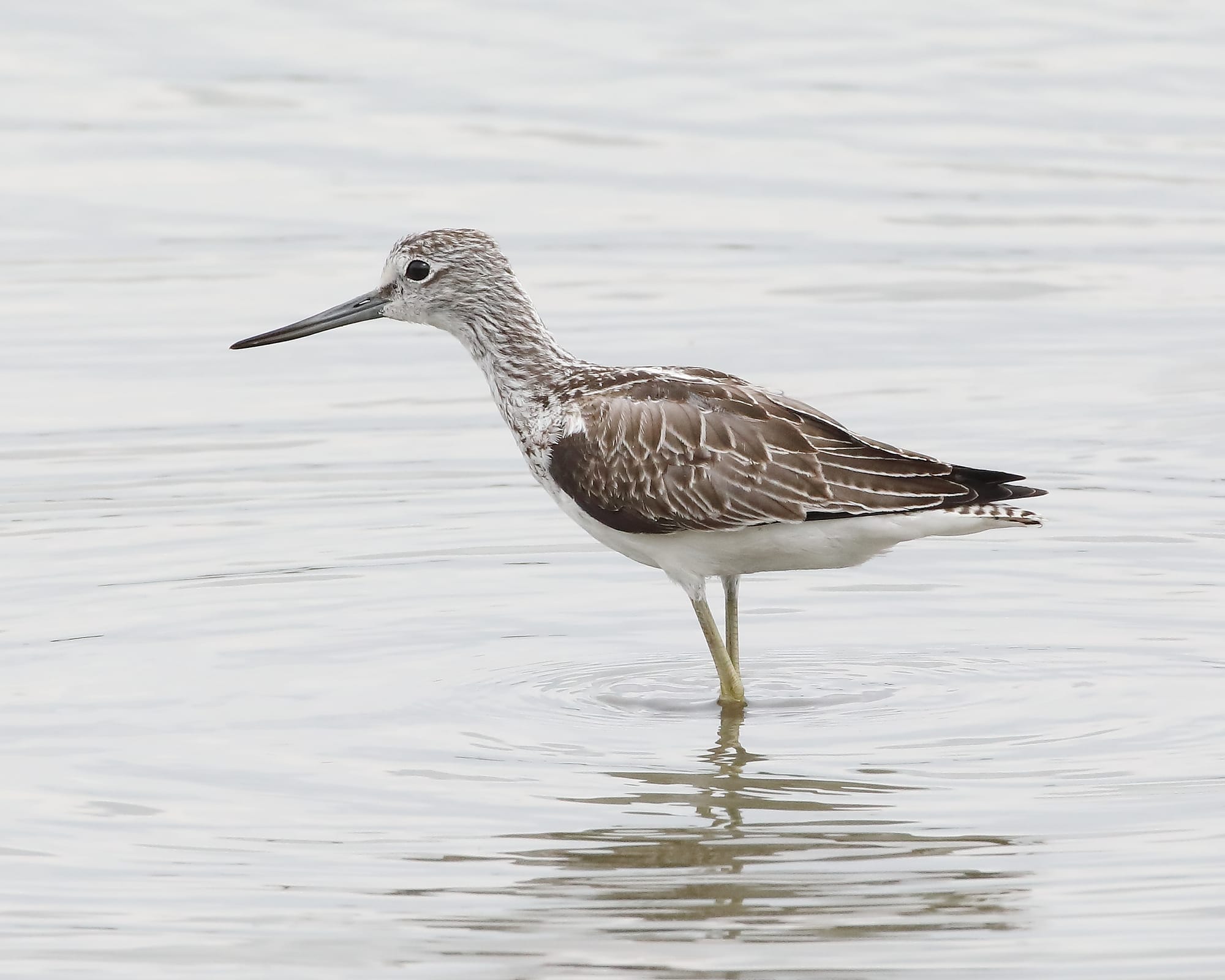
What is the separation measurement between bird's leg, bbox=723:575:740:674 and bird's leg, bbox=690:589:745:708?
21 centimetres

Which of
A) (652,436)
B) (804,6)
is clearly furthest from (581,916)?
(804,6)

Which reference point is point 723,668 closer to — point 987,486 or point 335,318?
point 987,486

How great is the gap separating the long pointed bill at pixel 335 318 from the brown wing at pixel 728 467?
1.54 meters

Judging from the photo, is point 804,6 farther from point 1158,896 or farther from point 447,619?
point 1158,896

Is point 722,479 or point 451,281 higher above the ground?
point 451,281

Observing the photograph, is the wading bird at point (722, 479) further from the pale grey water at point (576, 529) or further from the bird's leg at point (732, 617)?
the pale grey water at point (576, 529)

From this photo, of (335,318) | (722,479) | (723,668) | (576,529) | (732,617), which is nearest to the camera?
(722,479)

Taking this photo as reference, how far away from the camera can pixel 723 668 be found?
10484 millimetres

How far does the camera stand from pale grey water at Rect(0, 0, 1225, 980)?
26.8ft

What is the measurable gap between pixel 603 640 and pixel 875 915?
3.70 metres

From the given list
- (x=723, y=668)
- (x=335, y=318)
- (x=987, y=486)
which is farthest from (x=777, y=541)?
(x=335, y=318)

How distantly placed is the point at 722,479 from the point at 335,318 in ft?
8.39

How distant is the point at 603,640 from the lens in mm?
11391

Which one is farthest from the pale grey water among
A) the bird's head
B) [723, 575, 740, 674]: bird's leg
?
the bird's head
